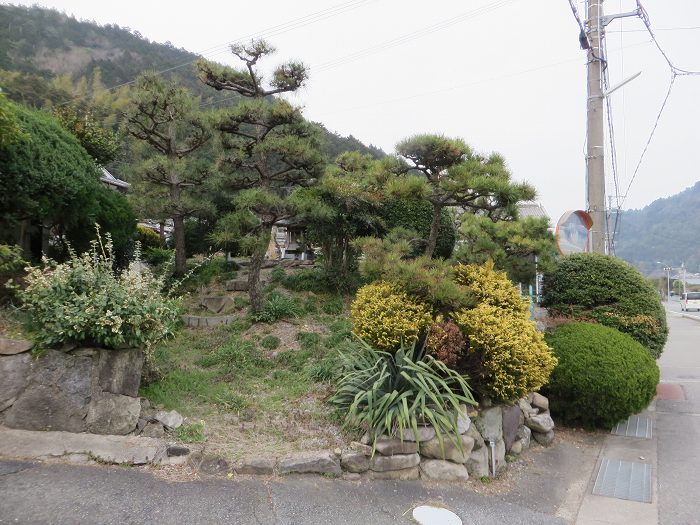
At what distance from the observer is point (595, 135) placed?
6.99 meters

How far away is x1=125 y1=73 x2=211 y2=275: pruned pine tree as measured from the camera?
740 cm

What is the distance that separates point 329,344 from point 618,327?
3497mm

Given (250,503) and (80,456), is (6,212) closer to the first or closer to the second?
(80,456)

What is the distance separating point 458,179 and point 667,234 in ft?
258

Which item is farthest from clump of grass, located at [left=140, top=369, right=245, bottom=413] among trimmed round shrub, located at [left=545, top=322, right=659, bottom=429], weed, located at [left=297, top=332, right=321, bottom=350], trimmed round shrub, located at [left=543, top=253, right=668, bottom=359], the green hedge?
the green hedge

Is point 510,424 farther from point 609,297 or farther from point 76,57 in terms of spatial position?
point 76,57

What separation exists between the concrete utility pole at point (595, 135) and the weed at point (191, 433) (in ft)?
19.6

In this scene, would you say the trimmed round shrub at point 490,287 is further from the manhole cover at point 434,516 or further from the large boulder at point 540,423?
the manhole cover at point 434,516

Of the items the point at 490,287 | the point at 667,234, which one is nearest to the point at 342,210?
the point at 490,287

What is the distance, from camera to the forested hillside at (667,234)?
6250 centimetres

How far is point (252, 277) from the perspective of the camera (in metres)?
6.88

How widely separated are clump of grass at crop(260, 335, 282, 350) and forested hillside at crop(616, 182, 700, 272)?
59.4 metres

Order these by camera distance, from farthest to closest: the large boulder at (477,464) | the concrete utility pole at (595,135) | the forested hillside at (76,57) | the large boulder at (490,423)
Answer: the forested hillside at (76,57), the concrete utility pole at (595,135), the large boulder at (490,423), the large boulder at (477,464)

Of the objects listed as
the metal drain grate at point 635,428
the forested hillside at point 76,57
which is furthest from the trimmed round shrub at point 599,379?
the forested hillside at point 76,57
